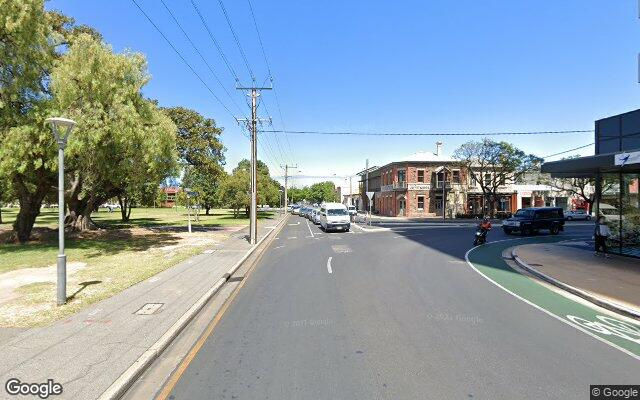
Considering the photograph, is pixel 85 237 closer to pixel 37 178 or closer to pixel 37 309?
pixel 37 178

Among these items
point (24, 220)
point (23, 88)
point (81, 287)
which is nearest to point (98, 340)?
point (81, 287)

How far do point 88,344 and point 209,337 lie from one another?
5.76 ft

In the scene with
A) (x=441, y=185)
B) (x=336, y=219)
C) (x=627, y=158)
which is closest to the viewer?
(x=627, y=158)

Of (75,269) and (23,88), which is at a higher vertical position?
(23,88)

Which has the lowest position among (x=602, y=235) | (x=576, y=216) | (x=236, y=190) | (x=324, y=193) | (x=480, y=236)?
(x=480, y=236)

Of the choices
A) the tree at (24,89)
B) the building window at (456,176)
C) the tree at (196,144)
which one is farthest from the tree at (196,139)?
the building window at (456,176)

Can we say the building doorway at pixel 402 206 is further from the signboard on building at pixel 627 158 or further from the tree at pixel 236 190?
the signboard on building at pixel 627 158

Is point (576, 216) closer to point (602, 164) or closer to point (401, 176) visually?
point (401, 176)

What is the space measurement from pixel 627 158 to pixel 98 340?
1488 centimetres

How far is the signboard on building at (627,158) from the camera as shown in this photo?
12.3m

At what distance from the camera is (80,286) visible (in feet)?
34.2

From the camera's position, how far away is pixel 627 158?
1264 cm

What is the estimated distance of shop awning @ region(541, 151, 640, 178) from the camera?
12.6 m

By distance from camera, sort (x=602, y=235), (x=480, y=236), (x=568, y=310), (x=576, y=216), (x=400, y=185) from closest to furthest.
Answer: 1. (x=568, y=310)
2. (x=602, y=235)
3. (x=480, y=236)
4. (x=576, y=216)
5. (x=400, y=185)
